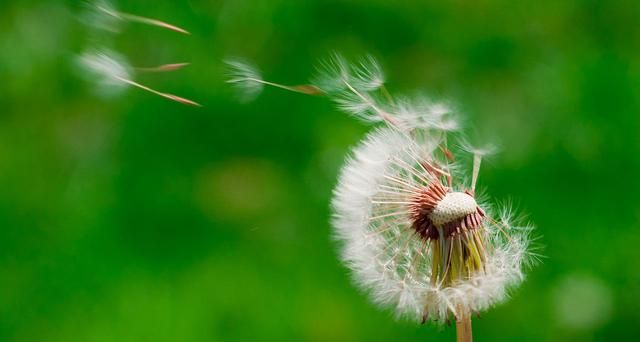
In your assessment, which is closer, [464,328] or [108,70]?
[464,328]

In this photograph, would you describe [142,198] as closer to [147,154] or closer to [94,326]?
[147,154]

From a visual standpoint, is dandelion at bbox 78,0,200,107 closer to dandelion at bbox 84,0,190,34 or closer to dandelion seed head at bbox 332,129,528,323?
dandelion at bbox 84,0,190,34

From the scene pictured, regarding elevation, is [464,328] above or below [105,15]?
below

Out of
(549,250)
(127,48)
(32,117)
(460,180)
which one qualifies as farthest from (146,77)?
(460,180)

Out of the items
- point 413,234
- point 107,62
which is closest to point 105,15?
point 107,62

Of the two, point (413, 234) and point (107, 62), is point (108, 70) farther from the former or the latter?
point (413, 234)

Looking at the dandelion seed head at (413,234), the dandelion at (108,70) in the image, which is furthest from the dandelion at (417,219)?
the dandelion at (108,70)
